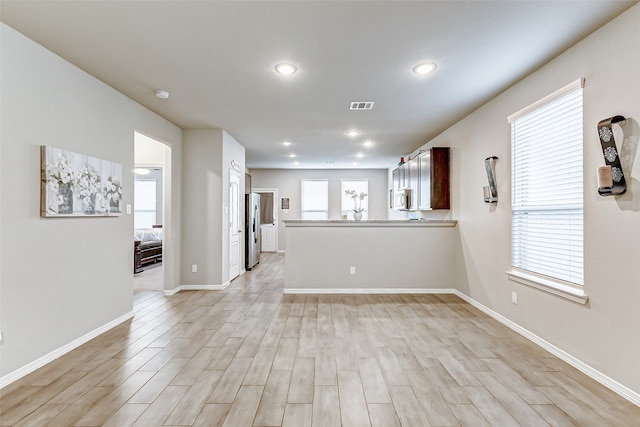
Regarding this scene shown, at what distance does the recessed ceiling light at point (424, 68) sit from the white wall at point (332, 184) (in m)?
6.52

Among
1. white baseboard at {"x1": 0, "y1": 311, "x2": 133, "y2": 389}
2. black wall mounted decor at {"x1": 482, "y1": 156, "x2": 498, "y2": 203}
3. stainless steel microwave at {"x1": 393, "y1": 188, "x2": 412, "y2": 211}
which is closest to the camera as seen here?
white baseboard at {"x1": 0, "y1": 311, "x2": 133, "y2": 389}

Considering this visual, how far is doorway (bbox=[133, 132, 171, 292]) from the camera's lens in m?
4.81

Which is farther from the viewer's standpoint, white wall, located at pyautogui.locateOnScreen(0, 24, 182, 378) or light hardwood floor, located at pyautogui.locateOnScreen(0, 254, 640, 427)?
white wall, located at pyautogui.locateOnScreen(0, 24, 182, 378)

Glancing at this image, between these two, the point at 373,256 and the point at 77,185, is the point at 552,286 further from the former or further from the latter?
the point at 77,185

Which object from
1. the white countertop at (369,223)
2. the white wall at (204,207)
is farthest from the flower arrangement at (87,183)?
the white countertop at (369,223)

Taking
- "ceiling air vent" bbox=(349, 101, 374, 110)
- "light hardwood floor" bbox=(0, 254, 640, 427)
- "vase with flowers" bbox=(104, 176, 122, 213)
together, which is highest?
"ceiling air vent" bbox=(349, 101, 374, 110)

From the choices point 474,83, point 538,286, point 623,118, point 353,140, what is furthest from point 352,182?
point 623,118

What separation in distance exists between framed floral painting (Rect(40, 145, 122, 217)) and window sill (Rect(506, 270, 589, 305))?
14.4 feet

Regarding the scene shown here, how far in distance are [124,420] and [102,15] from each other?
2660 mm

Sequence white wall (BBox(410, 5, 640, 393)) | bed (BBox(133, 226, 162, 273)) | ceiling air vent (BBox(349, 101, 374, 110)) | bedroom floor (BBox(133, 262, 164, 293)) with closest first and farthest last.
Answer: white wall (BBox(410, 5, 640, 393)) → ceiling air vent (BBox(349, 101, 374, 110)) → bedroom floor (BBox(133, 262, 164, 293)) → bed (BBox(133, 226, 162, 273))

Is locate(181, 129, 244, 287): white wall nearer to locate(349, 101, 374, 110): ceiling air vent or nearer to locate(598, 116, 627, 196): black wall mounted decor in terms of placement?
locate(349, 101, 374, 110): ceiling air vent

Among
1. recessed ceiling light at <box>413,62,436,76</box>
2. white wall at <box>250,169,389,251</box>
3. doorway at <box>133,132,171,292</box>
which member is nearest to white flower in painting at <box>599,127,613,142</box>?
recessed ceiling light at <box>413,62,436,76</box>

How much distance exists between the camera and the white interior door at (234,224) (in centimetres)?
555

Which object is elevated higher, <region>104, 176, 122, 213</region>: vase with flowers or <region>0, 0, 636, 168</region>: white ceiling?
<region>0, 0, 636, 168</region>: white ceiling
